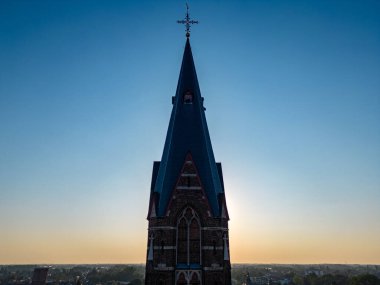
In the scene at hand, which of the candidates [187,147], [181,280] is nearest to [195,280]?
[181,280]

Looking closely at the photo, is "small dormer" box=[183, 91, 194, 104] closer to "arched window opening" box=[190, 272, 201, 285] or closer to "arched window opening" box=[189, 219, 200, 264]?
"arched window opening" box=[189, 219, 200, 264]

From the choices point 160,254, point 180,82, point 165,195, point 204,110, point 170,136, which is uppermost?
point 180,82

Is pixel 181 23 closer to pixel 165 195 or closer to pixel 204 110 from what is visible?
pixel 204 110

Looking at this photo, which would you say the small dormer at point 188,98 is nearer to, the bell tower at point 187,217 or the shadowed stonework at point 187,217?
the bell tower at point 187,217

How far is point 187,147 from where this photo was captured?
31.3 meters

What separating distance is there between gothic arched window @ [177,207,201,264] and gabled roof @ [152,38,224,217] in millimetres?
1704

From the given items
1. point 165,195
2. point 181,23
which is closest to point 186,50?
point 181,23

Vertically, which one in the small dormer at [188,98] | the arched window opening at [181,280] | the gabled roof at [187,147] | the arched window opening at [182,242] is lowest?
the arched window opening at [181,280]

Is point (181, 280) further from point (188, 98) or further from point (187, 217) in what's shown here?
point (188, 98)

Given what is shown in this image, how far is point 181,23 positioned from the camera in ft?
126

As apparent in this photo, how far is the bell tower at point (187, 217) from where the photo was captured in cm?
2730

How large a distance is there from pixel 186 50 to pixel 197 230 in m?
19.1

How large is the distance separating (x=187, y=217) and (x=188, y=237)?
158 cm

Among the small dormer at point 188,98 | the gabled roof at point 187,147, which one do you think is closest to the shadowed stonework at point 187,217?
the gabled roof at point 187,147
